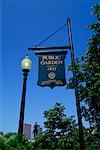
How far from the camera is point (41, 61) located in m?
12.6

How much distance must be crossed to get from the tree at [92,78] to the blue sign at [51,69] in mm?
12398

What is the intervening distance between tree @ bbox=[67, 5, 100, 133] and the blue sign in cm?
1240

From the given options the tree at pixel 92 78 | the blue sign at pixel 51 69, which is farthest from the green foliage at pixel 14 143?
the tree at pixel 92 78

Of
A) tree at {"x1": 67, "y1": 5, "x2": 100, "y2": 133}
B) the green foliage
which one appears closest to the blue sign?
the green foliage

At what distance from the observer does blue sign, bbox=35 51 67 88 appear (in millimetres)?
12227

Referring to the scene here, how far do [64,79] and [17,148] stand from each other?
473cm

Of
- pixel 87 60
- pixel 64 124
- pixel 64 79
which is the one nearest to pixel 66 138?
pixel 87 60

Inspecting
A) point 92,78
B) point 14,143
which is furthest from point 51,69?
point 92,78

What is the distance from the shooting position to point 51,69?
12352mm

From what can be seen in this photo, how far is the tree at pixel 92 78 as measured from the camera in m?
25.3

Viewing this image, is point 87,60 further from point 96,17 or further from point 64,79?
point 64,79

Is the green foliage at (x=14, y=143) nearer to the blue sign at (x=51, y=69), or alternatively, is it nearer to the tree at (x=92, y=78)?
the blue sign at (x=51, y=69)

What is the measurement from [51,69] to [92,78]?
13497 mm

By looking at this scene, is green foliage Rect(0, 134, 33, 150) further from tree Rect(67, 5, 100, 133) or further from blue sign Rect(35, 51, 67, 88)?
tree Rect(67, 5, 100, 133)
